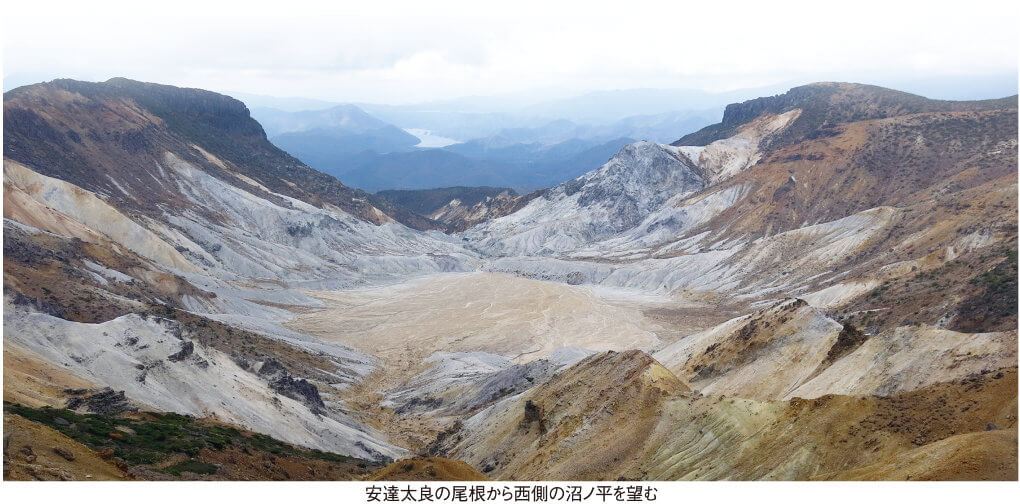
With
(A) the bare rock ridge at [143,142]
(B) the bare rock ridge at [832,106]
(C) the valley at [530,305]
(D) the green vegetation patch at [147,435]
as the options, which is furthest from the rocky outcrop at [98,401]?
(B) the bare rock ridge at [832,106]

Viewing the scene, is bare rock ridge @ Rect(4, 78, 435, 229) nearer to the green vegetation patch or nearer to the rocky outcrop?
the rocky outcrop

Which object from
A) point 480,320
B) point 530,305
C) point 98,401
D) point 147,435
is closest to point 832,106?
point 530,305

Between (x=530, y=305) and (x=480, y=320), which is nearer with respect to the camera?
(x=480, y=320)

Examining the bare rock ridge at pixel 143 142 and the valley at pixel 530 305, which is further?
the bare rock ridge at pixel 143 142

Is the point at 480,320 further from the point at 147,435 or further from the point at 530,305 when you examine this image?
the point at 147,435

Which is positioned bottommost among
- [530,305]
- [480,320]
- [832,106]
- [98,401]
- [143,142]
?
[480,320]

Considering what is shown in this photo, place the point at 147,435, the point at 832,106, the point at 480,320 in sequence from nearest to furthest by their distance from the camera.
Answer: the point at 147,435, the point at 480,320, the point at 832,106

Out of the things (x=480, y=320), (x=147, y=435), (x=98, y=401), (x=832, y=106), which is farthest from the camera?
(x=832, y=106)

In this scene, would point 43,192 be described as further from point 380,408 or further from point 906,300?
point 906,300

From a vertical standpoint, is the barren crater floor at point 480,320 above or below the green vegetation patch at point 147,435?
below

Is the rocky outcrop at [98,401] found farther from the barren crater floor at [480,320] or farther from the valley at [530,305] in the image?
the barren crater floor at [480,320]
